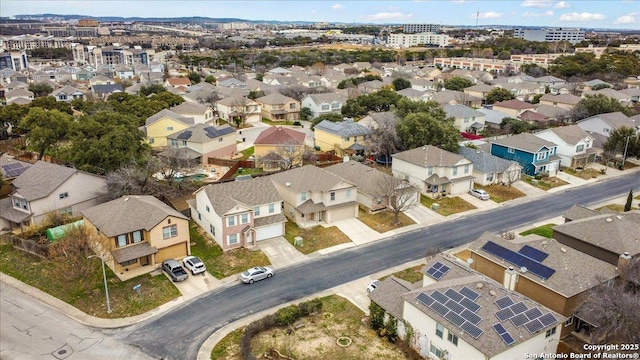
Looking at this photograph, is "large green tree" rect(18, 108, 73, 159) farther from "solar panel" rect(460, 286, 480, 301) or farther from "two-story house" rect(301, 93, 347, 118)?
"solar panel" rect(460, 286, 480, 301)

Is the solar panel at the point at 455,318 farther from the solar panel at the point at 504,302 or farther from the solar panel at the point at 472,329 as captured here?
the solar panel at the point at 504,302

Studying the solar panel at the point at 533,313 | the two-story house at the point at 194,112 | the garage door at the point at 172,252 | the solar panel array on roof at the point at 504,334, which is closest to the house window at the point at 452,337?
the solar panel array on roof at the point at 504,334

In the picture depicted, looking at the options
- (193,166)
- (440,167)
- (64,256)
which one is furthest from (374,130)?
(64,256)

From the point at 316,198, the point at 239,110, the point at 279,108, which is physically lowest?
the point at 316,198

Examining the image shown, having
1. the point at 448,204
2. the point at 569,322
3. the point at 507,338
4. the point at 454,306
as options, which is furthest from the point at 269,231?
the point at 569,322

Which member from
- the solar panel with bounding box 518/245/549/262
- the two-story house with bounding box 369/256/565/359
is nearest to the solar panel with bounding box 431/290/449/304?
the two-story house with bounding box 369/256/565/359

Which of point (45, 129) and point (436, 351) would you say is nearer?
point (436, 351)

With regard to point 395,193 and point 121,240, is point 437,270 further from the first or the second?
point 121,240
